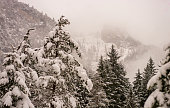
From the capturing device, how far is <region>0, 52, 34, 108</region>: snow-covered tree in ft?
30.6

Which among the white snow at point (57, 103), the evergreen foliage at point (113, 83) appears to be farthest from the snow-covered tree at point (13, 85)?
the evergreen foliage at point (113, 83)

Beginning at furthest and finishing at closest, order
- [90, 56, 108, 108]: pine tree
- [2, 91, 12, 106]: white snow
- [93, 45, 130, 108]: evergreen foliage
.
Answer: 1. [93, 45, 130, 108]: evergreen foliage
2. [90, 56, 108, 108]: pine tree
3. [2, 91, 12, 106]: white snow

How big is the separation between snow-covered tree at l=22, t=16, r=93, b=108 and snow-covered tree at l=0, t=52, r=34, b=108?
942 mm

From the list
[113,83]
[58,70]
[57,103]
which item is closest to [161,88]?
[58,70]

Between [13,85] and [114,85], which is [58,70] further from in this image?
[114,85]

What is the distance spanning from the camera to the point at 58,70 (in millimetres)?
10141

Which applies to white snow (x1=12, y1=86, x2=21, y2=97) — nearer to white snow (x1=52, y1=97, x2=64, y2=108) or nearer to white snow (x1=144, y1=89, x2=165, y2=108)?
white snow (x1=52, y1=97, x2=64, y2=108)

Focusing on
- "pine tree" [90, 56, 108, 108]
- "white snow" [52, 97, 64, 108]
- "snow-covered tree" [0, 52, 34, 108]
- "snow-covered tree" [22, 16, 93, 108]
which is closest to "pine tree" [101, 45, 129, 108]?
"pine tree" [90, 56, 108, 108]

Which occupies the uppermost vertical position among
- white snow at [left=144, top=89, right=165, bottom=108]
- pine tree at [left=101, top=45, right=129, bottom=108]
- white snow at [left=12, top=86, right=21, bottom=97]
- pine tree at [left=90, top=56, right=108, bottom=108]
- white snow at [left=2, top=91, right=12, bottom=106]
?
pine tree at [left=101, top=45, right=129, bottom=108]

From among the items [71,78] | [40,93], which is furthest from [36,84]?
[71,78]

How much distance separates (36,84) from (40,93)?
0.89 meters

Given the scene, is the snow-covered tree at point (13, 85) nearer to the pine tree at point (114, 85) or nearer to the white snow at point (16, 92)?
the white snow at point (16, 92)

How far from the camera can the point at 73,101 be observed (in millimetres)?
10820

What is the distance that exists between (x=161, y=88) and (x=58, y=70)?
16.8 ft
